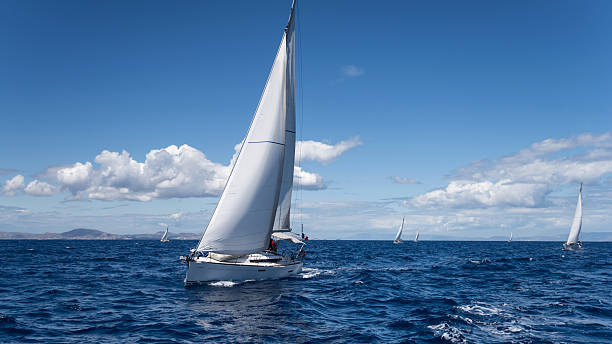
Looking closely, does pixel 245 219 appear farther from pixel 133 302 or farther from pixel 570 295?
pixel 570 295

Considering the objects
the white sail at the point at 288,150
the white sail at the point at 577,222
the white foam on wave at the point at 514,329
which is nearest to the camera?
the white foam on wave at the point at 514,329

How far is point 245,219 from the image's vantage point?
26.6m

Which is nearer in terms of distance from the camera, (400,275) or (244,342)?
(244,342)

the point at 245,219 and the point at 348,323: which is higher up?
the point at 245,219

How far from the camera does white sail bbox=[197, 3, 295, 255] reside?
2594 cm

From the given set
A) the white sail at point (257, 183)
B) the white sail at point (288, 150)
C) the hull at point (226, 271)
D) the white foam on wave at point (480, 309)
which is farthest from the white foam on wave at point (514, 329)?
the white sail at point (288, 150)

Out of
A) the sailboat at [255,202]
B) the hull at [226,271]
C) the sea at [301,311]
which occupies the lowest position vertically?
the sea at [301,311]

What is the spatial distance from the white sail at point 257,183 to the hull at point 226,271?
1024 millimetres

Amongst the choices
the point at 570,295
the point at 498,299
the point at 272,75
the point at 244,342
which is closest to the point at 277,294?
the point at 244,342

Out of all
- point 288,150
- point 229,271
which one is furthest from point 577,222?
point 229,271

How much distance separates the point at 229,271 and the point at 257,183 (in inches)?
253

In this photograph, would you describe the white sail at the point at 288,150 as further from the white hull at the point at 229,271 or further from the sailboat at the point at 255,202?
the white hull at the point at 229,271

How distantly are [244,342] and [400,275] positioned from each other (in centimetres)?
2518

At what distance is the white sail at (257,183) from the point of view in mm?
25938
